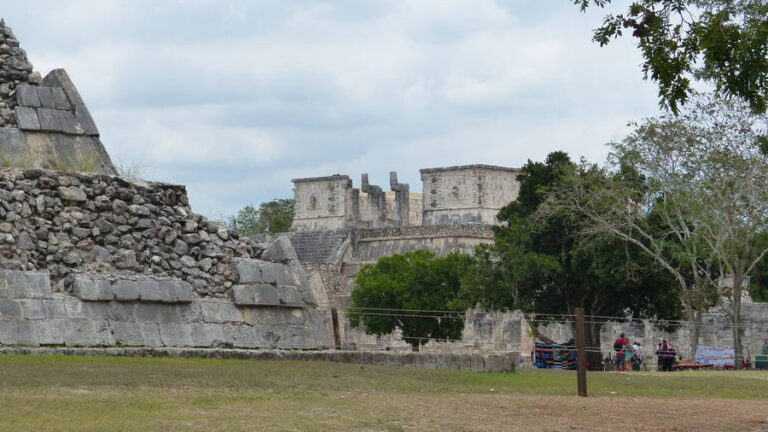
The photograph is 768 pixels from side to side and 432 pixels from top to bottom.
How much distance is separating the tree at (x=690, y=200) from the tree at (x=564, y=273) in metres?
0.47

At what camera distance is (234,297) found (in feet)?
60.7

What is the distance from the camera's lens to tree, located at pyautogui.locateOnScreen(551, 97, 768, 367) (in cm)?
3609

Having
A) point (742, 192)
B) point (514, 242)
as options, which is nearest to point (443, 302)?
point (514, 242)

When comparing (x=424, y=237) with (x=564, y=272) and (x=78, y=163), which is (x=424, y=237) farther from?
(x=78, y=163)

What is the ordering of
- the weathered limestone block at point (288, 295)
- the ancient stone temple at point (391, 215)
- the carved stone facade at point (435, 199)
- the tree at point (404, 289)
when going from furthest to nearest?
the carved stone facade at point (435, 199) → the ancient stone temple at point (391, 215) → the tree at point (404, 289) → the weathered limestone block at point (288, 295)

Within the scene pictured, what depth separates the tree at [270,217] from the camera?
10481cm

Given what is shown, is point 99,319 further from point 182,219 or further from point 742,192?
point 742,192

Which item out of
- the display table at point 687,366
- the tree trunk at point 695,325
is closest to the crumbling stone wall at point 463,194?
the tree trunk at point 695,325

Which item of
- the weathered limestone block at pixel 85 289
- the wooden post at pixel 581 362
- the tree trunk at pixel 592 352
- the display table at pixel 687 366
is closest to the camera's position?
the wooden post at pixel 581 362

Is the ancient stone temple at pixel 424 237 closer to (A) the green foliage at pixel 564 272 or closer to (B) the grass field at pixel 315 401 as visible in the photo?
(A) the green foliage at pixel 564 272

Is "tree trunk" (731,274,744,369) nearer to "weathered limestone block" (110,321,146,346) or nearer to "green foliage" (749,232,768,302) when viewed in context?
"weathered limestone block" (110,321,146,346)

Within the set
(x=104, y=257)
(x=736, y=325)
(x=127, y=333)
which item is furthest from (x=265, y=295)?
(x=736, y=325)

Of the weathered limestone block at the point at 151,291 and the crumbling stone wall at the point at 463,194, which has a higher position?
the crumbling stone wall at the point at 463,194

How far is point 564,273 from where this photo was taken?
38062 millimetres
